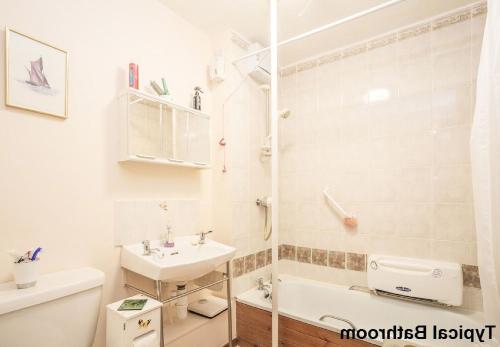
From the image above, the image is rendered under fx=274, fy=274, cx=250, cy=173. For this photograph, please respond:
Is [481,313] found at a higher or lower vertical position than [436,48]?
lower

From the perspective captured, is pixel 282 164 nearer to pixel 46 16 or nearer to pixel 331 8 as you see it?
pixel 331 8

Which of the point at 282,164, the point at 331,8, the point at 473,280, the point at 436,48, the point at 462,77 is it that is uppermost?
the point at 331,8

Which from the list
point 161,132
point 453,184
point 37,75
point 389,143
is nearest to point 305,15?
point 389,143

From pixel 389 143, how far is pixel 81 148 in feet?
6.46

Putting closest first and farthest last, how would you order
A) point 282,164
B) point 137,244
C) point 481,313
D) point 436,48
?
point 137,244, point 481,313, point 436,48, point 282,164

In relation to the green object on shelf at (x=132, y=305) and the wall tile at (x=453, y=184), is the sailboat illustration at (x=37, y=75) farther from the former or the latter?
the wall tile at (x=453, y=184)

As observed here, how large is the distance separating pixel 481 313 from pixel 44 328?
231 cm

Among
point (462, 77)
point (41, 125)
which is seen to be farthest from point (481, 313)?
point (41, 125)

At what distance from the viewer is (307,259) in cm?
236

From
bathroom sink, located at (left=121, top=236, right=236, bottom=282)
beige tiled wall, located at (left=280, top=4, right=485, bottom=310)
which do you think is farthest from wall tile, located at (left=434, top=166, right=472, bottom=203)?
bathroom sink, located at (left=121, top=236, right=236, bottom=282)

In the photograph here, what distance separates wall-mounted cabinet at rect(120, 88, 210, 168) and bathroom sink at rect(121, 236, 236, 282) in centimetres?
50

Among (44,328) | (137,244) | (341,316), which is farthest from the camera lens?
(341,316)

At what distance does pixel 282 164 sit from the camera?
Answer: 2.56 metres

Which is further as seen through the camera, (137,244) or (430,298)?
(430,298)
